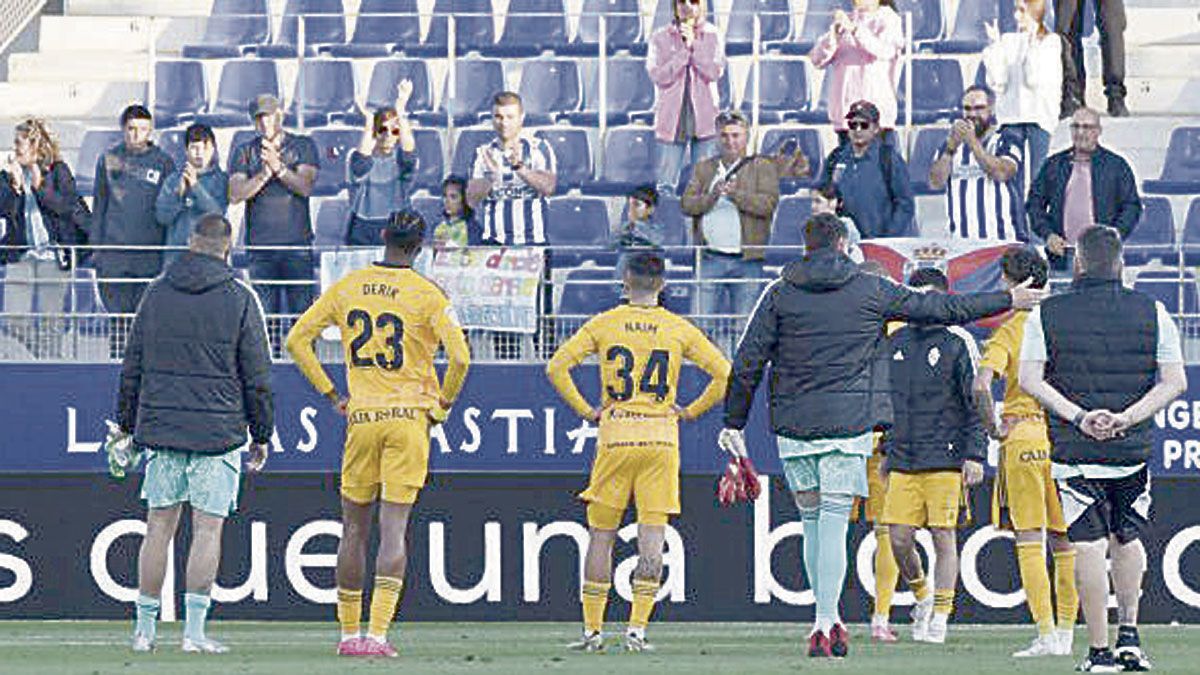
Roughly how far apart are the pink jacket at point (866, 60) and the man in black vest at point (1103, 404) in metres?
7.61

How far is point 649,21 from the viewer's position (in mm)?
25422

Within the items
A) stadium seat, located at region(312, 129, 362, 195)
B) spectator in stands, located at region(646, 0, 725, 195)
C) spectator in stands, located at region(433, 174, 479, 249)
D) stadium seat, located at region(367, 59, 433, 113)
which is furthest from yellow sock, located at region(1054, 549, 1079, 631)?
stadium seat, located at region(367, 59, 433, 113)

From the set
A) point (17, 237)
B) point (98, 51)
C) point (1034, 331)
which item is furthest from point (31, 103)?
point (1034, 331)

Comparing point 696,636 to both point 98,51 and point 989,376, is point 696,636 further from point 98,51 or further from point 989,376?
point 98,51

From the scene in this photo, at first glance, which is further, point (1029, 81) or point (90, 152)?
point (90, 152)

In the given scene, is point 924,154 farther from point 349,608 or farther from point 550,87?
point 349,608

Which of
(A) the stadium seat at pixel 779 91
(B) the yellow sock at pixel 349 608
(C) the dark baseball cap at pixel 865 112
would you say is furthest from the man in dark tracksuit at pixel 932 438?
(A) the stadium seat at pixel 779 91

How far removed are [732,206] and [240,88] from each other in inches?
207

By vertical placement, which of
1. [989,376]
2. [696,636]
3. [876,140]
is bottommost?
[696,636]

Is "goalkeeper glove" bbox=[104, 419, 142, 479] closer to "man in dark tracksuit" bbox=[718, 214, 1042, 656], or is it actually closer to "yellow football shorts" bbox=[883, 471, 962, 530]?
"man in dark tracksuit" bbox=[718, 214, 1042, 656]

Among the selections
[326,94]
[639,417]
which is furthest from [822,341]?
[326,94]

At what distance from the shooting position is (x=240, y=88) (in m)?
24.6

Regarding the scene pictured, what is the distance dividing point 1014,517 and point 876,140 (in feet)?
13.9

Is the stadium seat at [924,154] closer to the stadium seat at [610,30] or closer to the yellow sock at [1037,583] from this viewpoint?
the stadium seat at [610,30]
